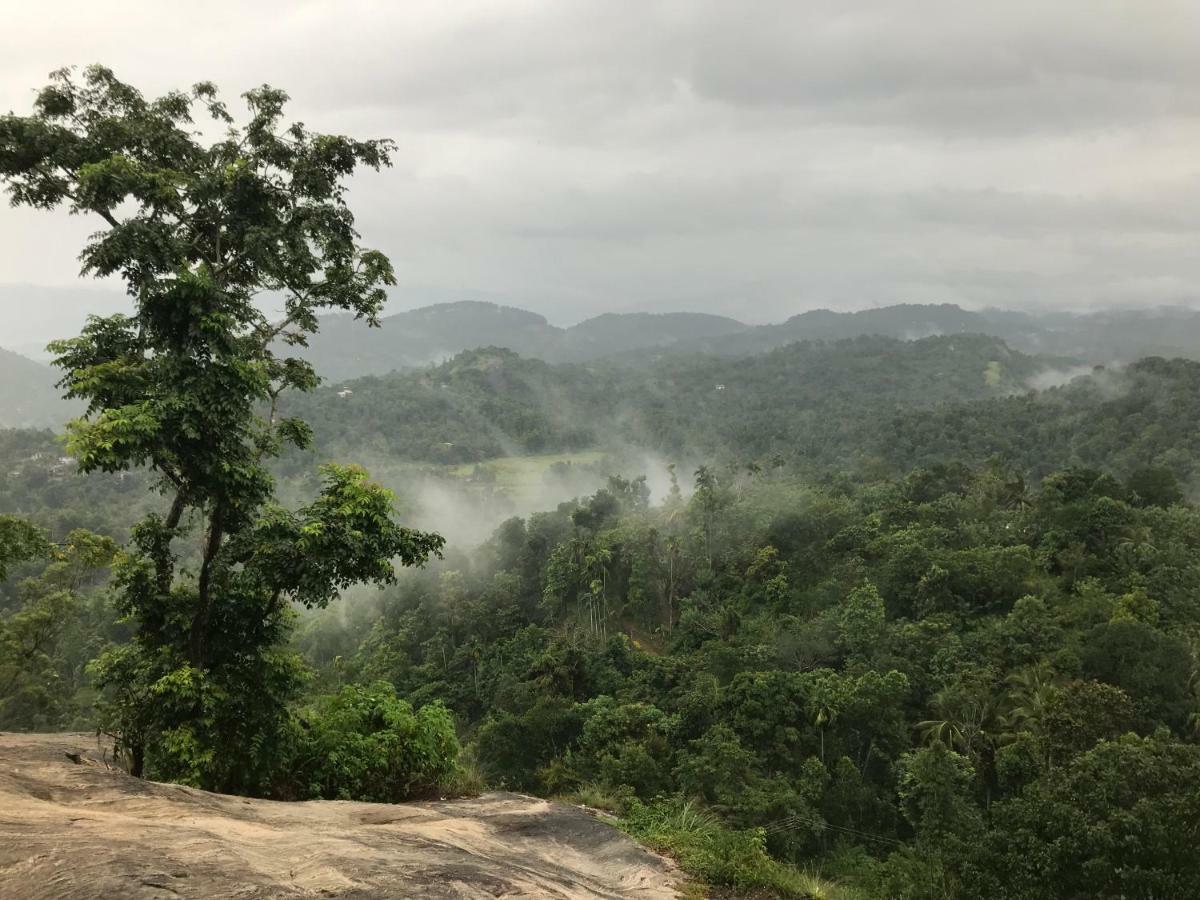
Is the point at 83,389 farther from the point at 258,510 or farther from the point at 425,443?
the point at 425,443

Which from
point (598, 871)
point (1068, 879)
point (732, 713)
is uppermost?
point (598, 871)

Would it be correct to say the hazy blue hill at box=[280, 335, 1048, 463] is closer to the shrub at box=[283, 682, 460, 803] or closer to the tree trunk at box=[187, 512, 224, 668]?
the shrub at box=[283, 682, 460, 803]

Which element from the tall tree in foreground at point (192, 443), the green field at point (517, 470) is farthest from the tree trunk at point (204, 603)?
the green field at point (517, 470)

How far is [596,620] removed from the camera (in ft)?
185

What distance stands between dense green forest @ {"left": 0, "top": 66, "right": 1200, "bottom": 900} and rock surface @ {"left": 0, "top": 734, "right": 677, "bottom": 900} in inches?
43.6

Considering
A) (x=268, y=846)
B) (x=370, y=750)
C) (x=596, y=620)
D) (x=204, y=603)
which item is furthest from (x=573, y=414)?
(x=268, y=846)

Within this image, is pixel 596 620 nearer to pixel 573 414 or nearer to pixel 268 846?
pixel 268 846

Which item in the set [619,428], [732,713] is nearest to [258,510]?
[732,713]

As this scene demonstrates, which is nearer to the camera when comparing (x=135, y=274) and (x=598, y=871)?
(x=598, y=871)

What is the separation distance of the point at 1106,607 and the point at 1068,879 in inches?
1194

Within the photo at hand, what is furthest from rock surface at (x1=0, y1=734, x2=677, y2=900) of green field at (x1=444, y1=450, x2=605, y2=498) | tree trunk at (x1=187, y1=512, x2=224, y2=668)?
green field at (x1=444, y1=450, x2=605, y2=498)

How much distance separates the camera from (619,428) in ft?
580

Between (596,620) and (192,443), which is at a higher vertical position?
(192,443)

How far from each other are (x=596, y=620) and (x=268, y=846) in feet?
166
